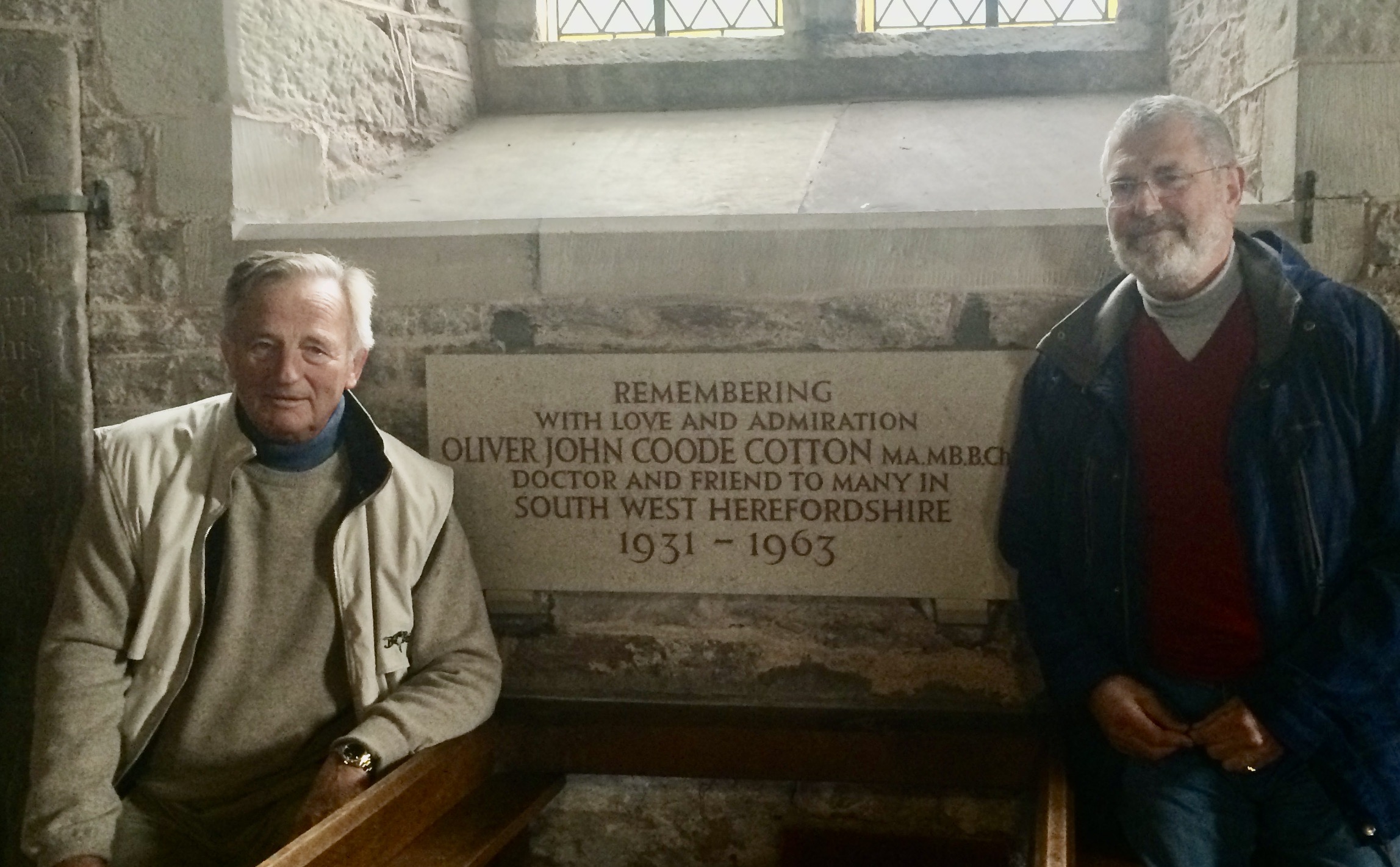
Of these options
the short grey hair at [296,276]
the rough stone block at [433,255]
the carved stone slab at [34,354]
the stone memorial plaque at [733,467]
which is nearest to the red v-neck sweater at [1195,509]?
the stone memorial plaque at [733,467]

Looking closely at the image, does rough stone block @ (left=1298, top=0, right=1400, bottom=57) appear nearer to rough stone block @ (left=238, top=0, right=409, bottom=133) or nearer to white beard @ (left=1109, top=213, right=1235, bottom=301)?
white beard @ (left=1109, top=213, right=1235, bottom=301)

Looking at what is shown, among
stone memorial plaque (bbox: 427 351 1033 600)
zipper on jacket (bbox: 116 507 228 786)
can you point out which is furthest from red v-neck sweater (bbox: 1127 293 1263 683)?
zipper on jacket (bbox: 116 507 228 786)

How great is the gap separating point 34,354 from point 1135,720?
273cm

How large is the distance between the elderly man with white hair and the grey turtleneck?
1.57 meters

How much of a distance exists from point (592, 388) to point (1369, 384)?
1647 mm

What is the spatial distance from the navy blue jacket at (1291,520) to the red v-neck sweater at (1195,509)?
0.02 metres

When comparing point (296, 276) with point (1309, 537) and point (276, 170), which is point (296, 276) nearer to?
point (276, 170)

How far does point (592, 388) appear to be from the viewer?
2.86 meters

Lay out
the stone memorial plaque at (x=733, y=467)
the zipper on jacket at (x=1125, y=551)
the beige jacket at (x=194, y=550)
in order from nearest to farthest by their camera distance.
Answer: the zipper on jacket at (x=1125, y=551), the beige jacket at (x=194, y=550), the stone memorial plaque at (x=733, y=467)

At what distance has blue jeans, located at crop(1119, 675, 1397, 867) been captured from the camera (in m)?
1.97

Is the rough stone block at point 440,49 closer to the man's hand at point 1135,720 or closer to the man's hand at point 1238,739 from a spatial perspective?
the man's hand at point 1135,720

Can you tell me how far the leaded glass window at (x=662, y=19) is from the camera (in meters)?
3.98

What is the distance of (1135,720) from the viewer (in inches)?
84.1

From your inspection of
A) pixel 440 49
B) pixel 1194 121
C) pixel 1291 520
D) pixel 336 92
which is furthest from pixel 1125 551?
pixel 440 49
